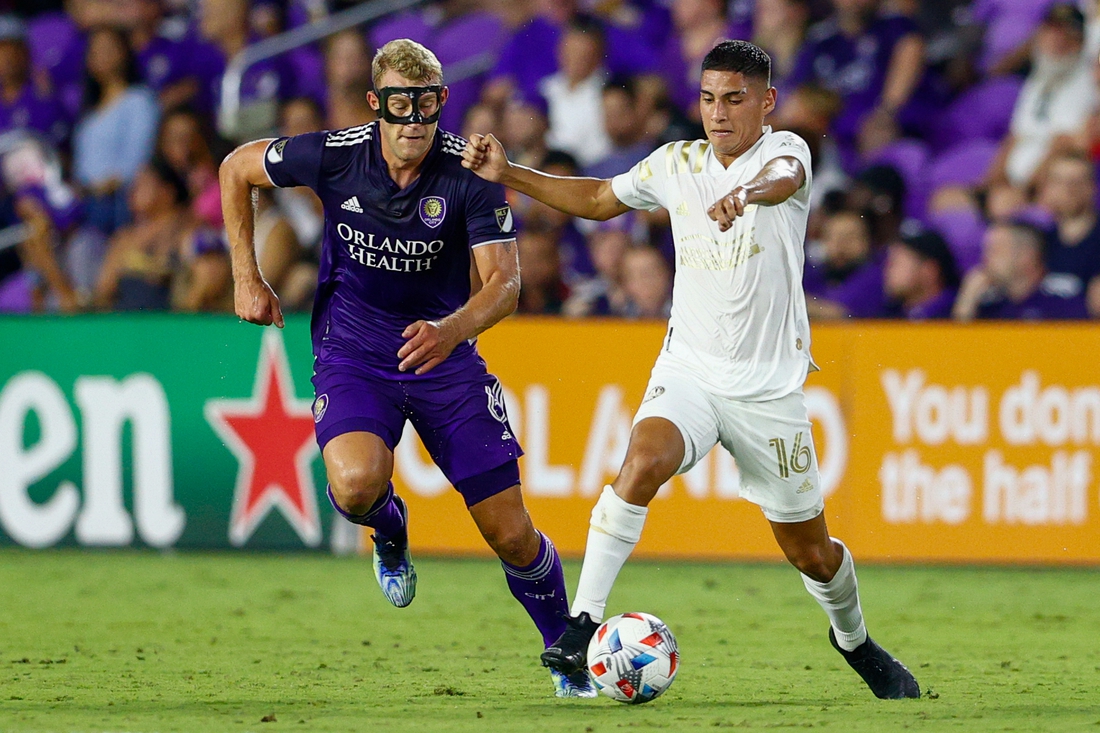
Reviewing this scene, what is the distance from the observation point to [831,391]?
34.6ft

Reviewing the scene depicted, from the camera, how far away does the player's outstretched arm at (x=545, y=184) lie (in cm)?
639

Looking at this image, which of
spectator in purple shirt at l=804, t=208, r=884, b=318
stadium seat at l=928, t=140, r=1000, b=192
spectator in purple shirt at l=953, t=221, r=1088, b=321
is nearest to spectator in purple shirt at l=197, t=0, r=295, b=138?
spectator in purple shirt at l=804, t=208, r=884, b=318

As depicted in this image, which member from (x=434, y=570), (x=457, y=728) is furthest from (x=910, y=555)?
(x=457, y=728)

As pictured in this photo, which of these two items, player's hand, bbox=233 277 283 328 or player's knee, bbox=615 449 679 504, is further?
player's hand, bbox=233 277 283 328

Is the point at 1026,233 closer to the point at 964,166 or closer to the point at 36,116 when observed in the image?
the point at 964,166

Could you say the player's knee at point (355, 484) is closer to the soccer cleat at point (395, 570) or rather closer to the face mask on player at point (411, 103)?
the soccer cleat at point (395, 570)

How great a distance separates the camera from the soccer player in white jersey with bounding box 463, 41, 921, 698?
6051 millimetres

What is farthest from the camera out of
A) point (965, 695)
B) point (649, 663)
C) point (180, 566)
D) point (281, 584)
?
point (180, 566)

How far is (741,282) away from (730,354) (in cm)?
28

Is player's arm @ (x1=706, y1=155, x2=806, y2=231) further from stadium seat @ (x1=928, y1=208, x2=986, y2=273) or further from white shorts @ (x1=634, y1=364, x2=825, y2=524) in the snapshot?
stadium seat @ (x1=928, y1=208, x2=986, y2=273)

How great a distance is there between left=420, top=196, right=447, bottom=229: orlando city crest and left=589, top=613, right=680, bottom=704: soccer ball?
1.76m

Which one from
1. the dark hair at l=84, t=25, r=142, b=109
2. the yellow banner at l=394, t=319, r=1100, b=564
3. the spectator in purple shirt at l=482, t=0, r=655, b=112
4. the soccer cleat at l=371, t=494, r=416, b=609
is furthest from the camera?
the dark hair at l=84, t=25, r=142, b=109

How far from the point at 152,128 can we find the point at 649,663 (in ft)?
32.5

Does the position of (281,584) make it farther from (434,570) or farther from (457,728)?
(457,728)
